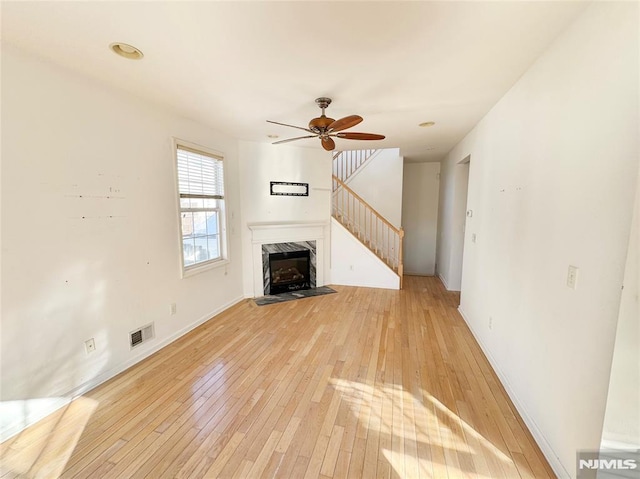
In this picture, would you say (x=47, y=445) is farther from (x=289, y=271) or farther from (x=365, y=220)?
(x=365, y=220)

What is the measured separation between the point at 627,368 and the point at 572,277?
0.46m

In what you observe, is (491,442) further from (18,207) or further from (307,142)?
(307,142)

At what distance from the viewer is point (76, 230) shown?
211 centimetres

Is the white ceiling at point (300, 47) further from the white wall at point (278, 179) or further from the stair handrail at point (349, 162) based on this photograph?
the stair handrail at point (349, 162)

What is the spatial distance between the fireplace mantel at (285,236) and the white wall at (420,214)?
2.57m

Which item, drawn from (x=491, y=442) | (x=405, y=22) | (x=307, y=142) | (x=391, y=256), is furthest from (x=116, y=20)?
(x=391, y=256)

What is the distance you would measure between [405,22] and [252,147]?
3.20m

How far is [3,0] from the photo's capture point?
4.47ft

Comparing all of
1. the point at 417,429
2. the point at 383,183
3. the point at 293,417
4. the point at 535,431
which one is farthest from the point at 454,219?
the point at 293,417

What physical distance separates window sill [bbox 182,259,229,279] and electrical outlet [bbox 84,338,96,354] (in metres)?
1.04

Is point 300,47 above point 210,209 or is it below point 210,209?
above

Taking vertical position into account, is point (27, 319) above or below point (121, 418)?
above

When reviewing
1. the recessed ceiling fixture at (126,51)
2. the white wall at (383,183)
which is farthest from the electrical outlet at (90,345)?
the white wall at (383,183)

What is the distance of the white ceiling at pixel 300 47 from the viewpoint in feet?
4.65
